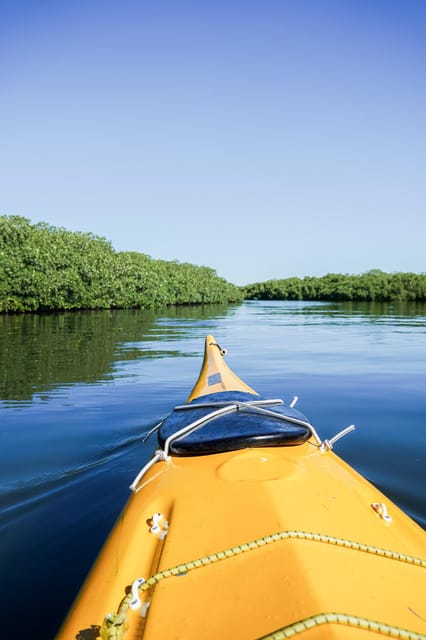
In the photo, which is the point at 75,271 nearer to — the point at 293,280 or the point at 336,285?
the point at 336,285

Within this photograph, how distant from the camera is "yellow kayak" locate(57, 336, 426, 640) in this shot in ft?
3.74

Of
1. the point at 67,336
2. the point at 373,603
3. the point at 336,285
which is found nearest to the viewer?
the point at 373,603

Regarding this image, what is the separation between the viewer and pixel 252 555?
1.40m

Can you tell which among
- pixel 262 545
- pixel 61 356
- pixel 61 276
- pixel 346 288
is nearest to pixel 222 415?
pixel 262 545

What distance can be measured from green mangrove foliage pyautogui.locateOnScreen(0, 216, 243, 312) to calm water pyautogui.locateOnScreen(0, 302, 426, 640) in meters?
16.1

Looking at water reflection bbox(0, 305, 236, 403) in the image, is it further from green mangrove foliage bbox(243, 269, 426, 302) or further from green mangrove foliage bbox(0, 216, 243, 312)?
green mangrove foliage bbox(243, 269, 426, 302)

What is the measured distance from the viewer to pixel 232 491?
1.82 m

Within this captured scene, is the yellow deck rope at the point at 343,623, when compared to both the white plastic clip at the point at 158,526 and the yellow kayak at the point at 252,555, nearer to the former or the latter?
the yellow kayak at the point at 252,555

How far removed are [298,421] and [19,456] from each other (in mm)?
2746

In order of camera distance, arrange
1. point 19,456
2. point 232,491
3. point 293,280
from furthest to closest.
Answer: point 293,280 < point 19,456 < point 232,491

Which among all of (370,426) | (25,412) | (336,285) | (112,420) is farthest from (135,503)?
(336,285)

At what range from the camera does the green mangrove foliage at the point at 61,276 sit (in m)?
26.0

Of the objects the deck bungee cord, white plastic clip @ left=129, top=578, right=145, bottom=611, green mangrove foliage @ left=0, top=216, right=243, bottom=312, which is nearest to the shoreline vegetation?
green mangrove foliage @ left=0, top=216, right=243, bottom=312

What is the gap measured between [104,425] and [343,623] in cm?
413
